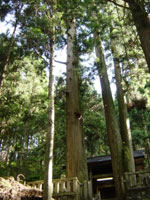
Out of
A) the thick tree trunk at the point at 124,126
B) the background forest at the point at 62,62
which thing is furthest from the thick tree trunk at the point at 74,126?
the thick tree trunk at the point at 124,126

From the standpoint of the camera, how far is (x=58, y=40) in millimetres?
6945

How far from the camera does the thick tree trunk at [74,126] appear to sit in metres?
6.18

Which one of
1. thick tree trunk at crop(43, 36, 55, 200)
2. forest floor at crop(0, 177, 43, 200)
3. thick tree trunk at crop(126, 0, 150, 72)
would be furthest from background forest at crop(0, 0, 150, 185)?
forest floor at crop(0, 177, 43, 200)

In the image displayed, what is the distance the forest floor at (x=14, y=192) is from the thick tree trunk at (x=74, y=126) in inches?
89.9

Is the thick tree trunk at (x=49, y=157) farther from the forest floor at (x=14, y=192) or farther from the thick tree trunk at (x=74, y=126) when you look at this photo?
the thick tree trunk at (x=74, y=126)

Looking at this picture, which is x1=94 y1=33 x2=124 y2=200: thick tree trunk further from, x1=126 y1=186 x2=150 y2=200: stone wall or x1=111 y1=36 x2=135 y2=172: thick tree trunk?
x1=126 y1=186 x2=150 y2=200: stone wall

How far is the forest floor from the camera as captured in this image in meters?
3.21

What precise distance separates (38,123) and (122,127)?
16.5ft

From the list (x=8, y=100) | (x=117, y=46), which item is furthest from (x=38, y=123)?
(x=117, y=46)

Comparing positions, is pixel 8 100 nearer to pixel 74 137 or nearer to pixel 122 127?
pixel 74 137

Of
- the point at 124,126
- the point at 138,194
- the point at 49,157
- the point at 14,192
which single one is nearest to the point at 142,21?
the point at 49,157

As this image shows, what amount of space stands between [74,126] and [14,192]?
3.85m

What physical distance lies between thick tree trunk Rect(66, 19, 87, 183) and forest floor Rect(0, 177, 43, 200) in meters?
2.28

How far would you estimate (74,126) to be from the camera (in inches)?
275
